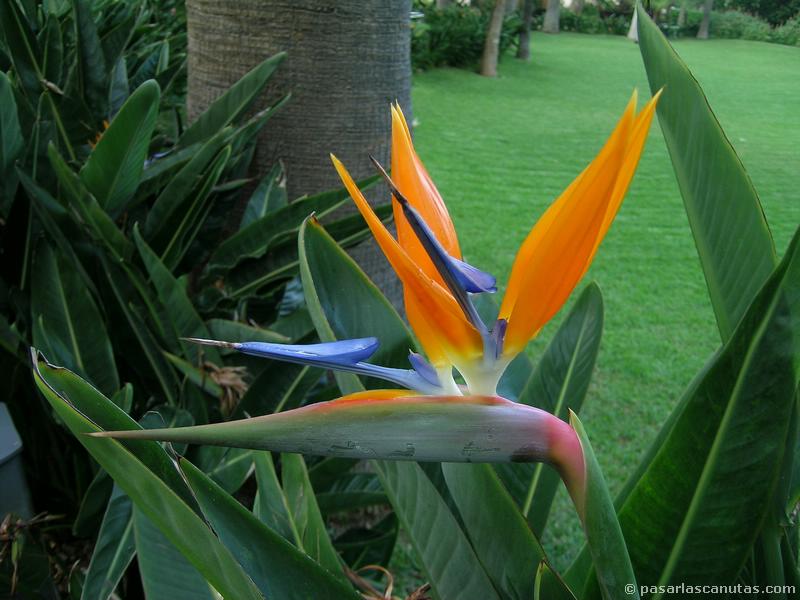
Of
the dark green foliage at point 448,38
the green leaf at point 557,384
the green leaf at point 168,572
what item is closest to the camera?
the green leaf at point 168,572

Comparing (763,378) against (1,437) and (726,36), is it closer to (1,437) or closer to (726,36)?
(1,437)

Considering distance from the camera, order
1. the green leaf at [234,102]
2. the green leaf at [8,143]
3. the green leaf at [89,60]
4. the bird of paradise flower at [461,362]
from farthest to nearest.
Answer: the green leaf at [89,60], the green leaf at [234,102], the green leaf at [8,143], the bird of paradise flower at [461,362]

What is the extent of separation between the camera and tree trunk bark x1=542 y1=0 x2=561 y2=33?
10.5 metres

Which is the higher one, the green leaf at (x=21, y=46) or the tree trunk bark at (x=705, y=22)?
the tree trunk bark at (x=705, y=22)

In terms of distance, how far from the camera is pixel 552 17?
36.6ft

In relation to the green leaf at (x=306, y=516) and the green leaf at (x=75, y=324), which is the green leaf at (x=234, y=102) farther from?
the green leaf at (x=306, y=516)

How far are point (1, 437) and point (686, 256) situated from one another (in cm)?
335

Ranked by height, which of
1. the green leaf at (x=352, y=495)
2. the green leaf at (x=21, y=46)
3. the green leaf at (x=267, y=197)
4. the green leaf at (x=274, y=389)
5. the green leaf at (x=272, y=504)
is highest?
the green leaf at (x=21, y=46)

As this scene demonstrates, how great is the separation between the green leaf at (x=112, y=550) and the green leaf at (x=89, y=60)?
1.09m

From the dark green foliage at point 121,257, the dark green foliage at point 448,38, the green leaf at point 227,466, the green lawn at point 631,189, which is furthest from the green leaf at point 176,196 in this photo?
the dark green foliage at point 448,38

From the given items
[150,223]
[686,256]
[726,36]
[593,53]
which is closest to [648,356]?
[686,256]

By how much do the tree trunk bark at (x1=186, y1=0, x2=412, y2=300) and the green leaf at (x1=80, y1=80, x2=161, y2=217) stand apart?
0.38m

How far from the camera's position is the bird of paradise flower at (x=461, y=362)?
381 mm

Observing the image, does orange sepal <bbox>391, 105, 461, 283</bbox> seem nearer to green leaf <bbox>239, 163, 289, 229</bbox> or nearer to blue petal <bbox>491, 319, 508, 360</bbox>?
blue petal <bbox>491, 319, 508, 360</bbox>
